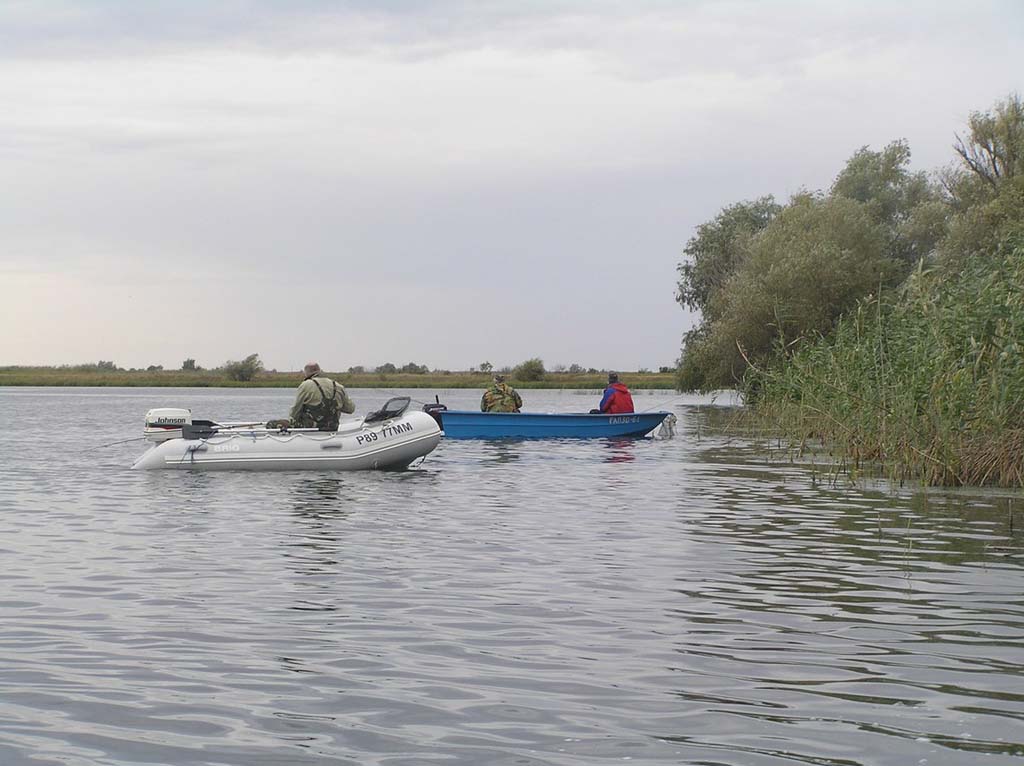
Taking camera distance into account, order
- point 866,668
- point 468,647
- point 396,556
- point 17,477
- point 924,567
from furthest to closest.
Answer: point 17,477 → point 396,556 → point 924,567 → point 468,647 → point 866,668

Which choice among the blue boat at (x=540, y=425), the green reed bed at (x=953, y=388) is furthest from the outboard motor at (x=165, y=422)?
the green reed bed at (x=953, y=388)

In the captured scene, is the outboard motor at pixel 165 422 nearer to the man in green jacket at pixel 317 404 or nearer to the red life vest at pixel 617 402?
the man in green jacket at pixel 317 404

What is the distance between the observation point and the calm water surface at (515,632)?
5.21 metres

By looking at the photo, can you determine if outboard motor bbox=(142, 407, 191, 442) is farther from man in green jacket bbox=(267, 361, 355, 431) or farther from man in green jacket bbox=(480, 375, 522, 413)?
man in green jacket bbox=(480, 375, 522, 413)

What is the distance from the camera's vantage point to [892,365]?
17.3 meters

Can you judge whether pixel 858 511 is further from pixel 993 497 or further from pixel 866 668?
pixel 866 668

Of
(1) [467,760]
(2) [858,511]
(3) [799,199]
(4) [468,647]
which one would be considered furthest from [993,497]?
(3) [799,199]

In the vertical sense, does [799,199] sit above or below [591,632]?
above

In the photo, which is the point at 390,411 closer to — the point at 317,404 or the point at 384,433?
the point at 384,433

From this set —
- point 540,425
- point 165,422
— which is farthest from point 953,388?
point 540,425

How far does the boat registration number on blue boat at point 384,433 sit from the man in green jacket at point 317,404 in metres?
0.44

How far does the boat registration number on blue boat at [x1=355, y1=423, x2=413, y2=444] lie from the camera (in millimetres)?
19859

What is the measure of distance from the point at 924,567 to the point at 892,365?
7835mm

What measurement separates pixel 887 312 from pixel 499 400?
366 inches
